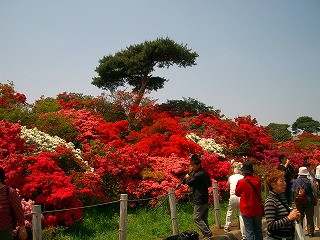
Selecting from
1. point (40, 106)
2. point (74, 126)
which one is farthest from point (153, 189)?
point (40, 106)

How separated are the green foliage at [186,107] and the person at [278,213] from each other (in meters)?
16.9

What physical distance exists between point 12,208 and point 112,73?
1886 cm

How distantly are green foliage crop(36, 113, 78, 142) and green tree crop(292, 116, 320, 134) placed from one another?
2390 inches

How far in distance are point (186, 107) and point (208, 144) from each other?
6.69 m

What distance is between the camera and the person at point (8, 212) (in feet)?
15.4

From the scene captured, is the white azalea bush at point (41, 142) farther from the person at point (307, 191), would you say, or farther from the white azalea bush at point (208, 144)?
the white azalea bush at point (208, 144)

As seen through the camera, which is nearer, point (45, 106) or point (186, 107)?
point (45, 106)

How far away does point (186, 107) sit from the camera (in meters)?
22.1

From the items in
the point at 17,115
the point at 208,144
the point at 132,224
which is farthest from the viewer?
the point at 208,144

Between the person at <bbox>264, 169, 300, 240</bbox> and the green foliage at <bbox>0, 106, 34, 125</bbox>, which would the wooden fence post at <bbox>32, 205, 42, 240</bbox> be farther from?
the green foliage at <bbox>0, 106, 34, 125</bbox>

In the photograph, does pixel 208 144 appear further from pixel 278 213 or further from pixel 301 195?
pixel 278 213

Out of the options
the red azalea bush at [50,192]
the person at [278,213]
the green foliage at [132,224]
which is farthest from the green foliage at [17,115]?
the person at [278,213]

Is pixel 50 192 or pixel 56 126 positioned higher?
pixel 56 126

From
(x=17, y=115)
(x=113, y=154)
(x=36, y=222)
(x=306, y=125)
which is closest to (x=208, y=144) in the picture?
(x=113, y=154)
